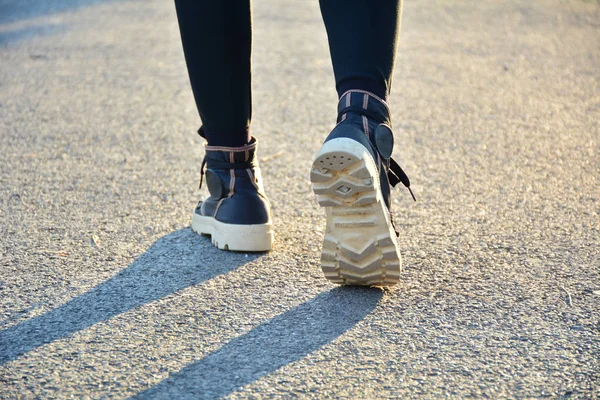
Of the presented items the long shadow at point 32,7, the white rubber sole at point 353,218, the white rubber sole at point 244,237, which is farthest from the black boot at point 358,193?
the long shadow at point 32,7

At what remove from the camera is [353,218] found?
1.84m

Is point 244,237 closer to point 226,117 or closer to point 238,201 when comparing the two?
point 238,201

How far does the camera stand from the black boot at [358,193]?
1.76 metres

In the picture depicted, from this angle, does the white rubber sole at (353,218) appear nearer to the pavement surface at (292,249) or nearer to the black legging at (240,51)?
the pavement surface at (292,249)

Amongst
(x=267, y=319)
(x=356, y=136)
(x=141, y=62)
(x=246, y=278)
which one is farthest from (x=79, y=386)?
(x=141, y=62)

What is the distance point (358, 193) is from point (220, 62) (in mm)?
557

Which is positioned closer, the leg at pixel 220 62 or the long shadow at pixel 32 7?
the leg at pixel 220 62

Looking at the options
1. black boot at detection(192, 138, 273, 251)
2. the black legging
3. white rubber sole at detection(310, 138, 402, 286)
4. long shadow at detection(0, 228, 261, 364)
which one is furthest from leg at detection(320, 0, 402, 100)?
long shadow at detection(0, 228, 261, 364)

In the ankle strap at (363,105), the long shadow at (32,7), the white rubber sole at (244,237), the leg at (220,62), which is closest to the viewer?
the ankle strap at (363,105)

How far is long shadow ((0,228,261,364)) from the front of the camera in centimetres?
178

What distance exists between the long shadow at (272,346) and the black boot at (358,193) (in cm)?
6

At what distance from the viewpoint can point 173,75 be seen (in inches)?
183

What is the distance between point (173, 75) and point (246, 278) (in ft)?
9.02

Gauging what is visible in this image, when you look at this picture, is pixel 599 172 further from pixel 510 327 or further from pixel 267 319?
pixel 267 319
